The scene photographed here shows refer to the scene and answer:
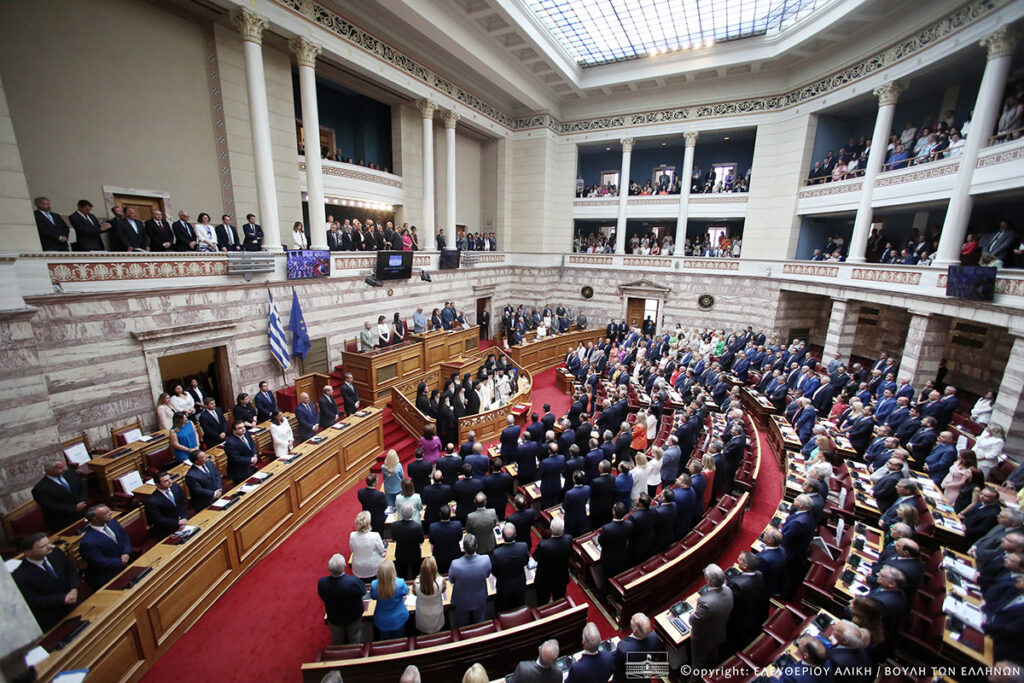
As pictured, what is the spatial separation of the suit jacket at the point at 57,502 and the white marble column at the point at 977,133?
1827 centimetres

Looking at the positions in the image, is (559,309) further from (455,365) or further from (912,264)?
(912,264)

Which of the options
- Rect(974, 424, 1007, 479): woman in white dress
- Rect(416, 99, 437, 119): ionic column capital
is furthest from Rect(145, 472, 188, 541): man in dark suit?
Rect(416, 99, 437, 119): ionic column capital

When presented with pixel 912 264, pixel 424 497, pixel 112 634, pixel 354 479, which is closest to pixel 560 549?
pixel 424 497

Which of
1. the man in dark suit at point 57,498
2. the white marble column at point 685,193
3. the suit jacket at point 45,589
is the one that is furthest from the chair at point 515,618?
the white marble column at point 685,193

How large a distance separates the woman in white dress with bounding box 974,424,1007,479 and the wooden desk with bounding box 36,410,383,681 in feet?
36.7

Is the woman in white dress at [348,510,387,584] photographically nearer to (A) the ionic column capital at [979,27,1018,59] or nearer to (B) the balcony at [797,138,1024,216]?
(B) the balcony at [797,138,1024,216]

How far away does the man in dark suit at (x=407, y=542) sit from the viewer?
513 cm

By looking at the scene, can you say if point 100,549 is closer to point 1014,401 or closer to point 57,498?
point 57,498

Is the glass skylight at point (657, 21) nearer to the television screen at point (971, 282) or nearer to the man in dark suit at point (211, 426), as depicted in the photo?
the television screen at point (971, 282)

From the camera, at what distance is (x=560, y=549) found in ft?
15.3

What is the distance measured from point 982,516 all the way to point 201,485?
10.2m

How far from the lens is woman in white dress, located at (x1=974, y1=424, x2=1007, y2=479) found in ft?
22.1

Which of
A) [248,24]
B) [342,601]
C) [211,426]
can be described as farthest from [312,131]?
[342,601]

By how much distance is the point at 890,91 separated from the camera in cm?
1259
